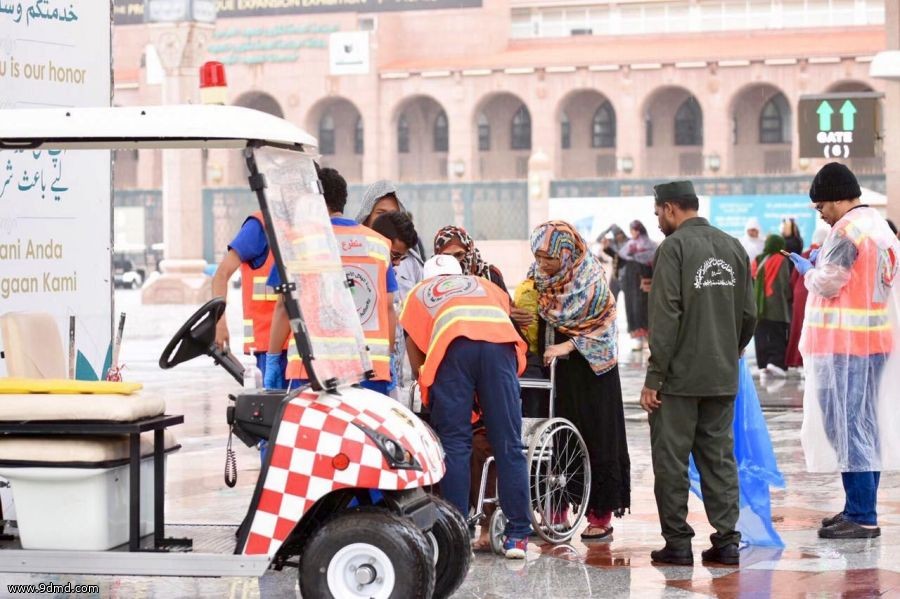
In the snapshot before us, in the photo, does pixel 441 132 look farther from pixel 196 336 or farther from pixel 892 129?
A: pixel 196 336

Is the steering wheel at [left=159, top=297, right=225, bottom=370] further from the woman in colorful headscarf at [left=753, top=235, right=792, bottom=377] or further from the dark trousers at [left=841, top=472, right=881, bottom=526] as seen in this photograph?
the woman in colorful headscarf at [left=753, top=235, right=792, bottom=377]

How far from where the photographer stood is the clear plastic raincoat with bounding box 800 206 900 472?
7.69 m

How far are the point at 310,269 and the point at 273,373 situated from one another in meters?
1.26

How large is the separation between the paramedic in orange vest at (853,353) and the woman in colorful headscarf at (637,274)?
12334 millimetres

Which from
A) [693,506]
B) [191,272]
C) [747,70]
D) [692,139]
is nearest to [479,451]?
[693,506]

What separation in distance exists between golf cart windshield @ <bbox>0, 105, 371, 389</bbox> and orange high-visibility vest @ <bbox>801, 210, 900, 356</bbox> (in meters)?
2.94

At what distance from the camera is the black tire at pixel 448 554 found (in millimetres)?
6012

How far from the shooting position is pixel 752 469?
7707 millimetres

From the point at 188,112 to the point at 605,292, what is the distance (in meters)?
2.95

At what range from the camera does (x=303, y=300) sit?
553cm

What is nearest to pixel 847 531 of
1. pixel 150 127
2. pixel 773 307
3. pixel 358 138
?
pixel 150 127

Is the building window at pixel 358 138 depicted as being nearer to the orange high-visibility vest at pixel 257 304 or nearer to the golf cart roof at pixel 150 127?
the orange high-visibility vest at pixel 257 304

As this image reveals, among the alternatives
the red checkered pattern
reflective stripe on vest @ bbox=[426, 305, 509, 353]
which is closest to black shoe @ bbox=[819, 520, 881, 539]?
reflective stripe on vest @ bbox=[426, 305, 509, 353]

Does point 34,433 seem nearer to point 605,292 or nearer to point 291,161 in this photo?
point 291,161
